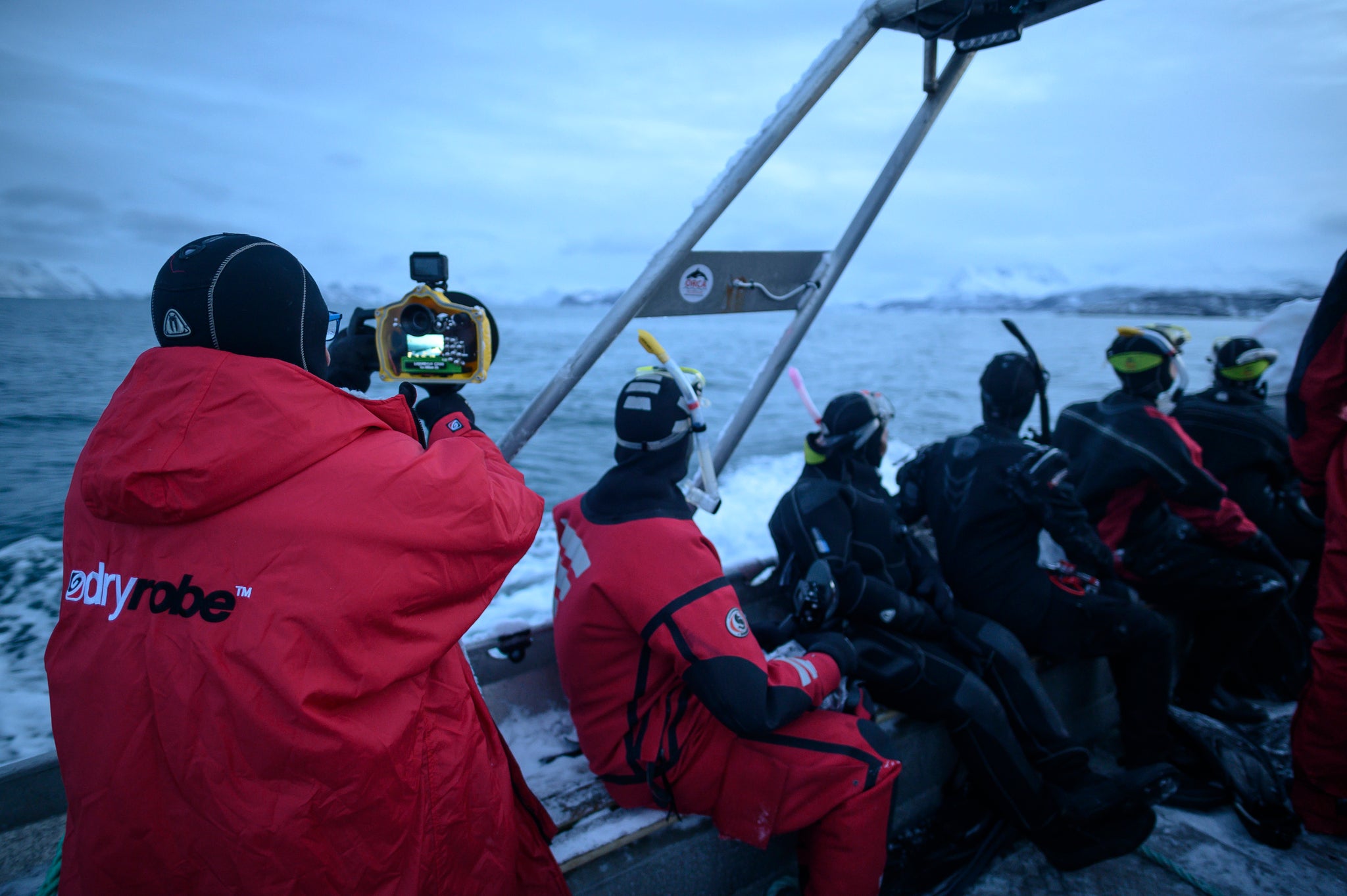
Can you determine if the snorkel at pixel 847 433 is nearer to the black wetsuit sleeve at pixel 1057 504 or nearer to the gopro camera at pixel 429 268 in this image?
the black wetsuit sleeve at pixel 1057 504

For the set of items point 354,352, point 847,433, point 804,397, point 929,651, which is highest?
point 354,352

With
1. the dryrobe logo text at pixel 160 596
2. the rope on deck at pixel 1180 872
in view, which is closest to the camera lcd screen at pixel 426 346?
the dryrobe logo text at pixel 160 596

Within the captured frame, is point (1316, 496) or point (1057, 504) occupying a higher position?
point (1316, 496)

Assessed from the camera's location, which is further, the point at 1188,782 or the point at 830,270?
the point at 830,270

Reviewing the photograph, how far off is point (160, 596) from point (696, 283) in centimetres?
209

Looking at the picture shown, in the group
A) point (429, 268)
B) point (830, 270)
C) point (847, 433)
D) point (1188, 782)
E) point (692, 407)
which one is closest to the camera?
point (429, 268)

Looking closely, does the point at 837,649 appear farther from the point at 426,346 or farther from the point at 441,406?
the point at 426,346

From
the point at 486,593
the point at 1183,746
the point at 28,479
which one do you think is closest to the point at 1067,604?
the point at 1183,746

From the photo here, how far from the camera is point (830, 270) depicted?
3.24 m

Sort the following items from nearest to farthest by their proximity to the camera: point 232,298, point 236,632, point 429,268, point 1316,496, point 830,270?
point 236,632 < point 232,298 < point 429,268 < point 1316,496 < point 830,270

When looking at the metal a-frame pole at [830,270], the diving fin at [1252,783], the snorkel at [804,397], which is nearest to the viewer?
the diving fin at [1252,783]

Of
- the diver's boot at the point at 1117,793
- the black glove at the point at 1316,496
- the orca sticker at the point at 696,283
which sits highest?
the orca sticker at the point at 696,283

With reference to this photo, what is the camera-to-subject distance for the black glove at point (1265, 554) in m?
3.56

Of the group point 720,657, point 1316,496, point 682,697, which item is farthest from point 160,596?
point 1316,496
